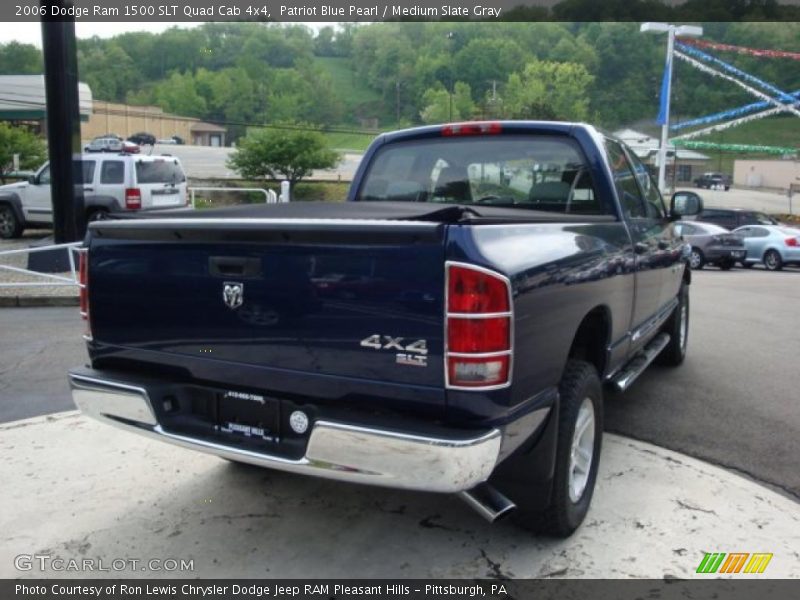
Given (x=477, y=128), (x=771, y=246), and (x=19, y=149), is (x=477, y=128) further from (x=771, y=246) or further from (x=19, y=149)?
(x=19, y=149)

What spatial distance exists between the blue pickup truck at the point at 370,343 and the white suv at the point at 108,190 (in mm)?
13468

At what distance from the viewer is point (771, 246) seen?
22109 millimetres

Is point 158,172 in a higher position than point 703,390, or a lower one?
higher

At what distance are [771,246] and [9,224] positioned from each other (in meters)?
20.9

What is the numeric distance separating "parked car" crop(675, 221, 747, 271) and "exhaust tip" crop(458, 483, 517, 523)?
1949 centimetres

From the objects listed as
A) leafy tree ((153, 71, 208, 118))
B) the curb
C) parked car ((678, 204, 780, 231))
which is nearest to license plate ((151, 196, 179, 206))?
the curb

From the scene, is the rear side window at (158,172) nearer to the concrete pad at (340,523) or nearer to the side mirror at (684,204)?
the concrete pad at (340,523)

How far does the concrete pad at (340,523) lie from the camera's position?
3.26 m

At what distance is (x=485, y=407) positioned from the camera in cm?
267

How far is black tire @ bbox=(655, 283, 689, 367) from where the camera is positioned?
21.4 feet

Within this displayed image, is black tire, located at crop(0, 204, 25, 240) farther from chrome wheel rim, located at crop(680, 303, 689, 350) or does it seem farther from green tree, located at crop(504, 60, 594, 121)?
green tree, located at crop(504, 60, 594, 121)

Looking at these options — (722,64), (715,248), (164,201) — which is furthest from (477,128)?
(722,64)

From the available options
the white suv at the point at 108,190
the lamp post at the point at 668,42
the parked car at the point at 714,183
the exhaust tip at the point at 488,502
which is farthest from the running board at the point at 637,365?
the parked car at the point at 714,183

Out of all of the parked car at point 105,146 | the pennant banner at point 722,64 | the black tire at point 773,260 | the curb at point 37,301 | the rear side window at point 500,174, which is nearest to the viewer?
the rear side window at point 500,174
